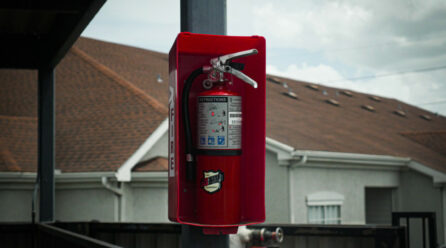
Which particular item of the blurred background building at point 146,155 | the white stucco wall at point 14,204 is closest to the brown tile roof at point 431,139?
the blurred background building at point 146,155

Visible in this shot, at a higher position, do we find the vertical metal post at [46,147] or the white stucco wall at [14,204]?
the vertical metal post at [46,147]

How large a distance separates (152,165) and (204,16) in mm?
12146

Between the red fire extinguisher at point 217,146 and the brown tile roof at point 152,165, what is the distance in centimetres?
1181

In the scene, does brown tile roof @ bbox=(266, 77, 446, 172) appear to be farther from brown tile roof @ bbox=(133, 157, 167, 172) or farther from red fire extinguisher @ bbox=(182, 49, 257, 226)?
red fire extinguisher @ bbox=(182, 49, 257, 226)

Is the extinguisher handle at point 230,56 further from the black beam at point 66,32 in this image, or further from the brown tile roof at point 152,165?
the brown tile roof at point 152,165

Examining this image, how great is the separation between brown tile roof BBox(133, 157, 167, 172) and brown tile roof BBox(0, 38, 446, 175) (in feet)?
0.08

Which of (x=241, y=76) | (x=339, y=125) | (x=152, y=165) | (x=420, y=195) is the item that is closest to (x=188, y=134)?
(x=241, y=76)

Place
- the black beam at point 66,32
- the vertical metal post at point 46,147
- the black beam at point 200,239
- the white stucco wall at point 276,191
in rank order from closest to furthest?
the black beam at point 200,239 < the black beam at point 66,32 < the vertical metal post at point 46,147 < the white stucco wall at point 276,191

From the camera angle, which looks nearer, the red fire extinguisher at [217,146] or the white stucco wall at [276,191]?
the red fire extinguisher at [217,146]

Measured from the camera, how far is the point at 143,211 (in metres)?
14.9

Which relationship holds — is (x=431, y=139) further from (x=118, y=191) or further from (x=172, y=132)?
(x=172, y=132)

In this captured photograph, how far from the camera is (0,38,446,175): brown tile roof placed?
15.3 m

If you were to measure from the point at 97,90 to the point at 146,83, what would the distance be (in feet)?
5.02

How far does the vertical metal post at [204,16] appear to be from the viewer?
2893 millimetres
